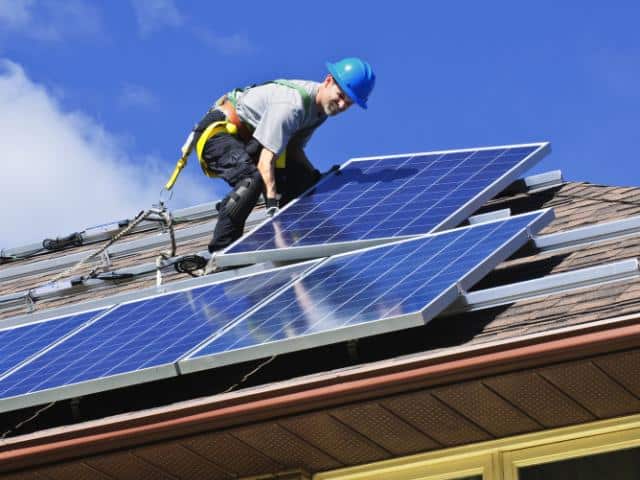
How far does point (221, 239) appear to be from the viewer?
44.4 ft

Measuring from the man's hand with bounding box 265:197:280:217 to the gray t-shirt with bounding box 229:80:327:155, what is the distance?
16.0 inches

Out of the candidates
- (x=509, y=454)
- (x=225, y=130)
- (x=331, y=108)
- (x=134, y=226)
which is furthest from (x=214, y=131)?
(x=509, y=454)

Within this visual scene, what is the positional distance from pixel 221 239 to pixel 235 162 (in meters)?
0.74

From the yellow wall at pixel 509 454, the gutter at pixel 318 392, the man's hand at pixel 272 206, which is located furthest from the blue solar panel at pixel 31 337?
the yellow wall at pixel 509 454

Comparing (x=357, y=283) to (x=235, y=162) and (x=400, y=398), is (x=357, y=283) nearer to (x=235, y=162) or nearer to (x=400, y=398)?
(x=400, y=398)

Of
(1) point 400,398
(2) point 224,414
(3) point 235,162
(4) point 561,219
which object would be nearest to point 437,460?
(1) point 400,398

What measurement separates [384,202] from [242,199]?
122 cm

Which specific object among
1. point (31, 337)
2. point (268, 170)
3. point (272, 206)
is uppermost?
point (268, 170)

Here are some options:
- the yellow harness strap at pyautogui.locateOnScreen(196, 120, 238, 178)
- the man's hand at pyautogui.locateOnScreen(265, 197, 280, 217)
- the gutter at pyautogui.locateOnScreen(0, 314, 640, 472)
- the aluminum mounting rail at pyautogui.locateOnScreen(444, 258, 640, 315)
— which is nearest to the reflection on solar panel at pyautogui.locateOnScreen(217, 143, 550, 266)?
the man's hand at pyautogui.locateOnScreen(265, 197, 280, 217)

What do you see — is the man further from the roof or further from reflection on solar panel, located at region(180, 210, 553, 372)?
the roof

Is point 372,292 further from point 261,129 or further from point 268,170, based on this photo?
point 261,129

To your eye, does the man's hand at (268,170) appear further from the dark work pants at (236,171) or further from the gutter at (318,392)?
the gutter at (318,392)

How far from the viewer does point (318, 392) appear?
968 centimetres

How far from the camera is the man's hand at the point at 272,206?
13.5 metres
